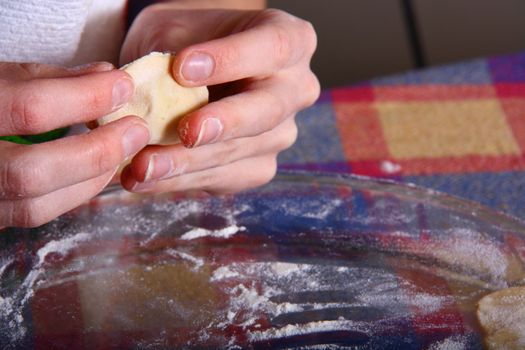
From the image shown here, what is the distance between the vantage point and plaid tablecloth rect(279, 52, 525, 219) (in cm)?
80

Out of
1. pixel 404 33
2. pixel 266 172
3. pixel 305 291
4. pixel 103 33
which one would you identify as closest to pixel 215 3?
pixel 103 33

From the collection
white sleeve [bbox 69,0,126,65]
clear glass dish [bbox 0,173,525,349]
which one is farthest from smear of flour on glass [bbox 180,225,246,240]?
white sleeve [bbox 69,0,126,65]

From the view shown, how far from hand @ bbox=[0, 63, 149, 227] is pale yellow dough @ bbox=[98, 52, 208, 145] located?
1.1 inches

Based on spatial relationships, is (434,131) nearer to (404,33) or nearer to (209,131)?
(209,131)

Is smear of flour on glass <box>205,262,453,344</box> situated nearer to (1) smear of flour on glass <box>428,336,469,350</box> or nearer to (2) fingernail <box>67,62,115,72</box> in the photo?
(1) smear of flour on glass <box>428,336,469,350</box>

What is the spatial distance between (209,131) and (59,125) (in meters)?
0.10

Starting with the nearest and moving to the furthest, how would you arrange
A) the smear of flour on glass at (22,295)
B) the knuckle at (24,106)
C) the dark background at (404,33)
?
the knuckle at (24,106), the smear of flour on glass at (22,295), the dark background at (404,33)

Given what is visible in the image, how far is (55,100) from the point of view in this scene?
0.46m

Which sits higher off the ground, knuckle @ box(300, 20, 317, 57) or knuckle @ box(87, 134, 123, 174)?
knuckle @ box(87, 134, 123, 174)

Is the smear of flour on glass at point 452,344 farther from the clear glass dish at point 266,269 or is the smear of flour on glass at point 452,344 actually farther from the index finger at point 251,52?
the index finger at point 251,52

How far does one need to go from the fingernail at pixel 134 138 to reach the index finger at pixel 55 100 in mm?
19

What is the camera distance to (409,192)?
0.69 metres

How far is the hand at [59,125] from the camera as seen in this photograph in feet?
1.50

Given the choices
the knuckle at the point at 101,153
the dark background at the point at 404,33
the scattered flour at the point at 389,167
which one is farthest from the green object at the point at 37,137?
the dark background at the point at 404,33
